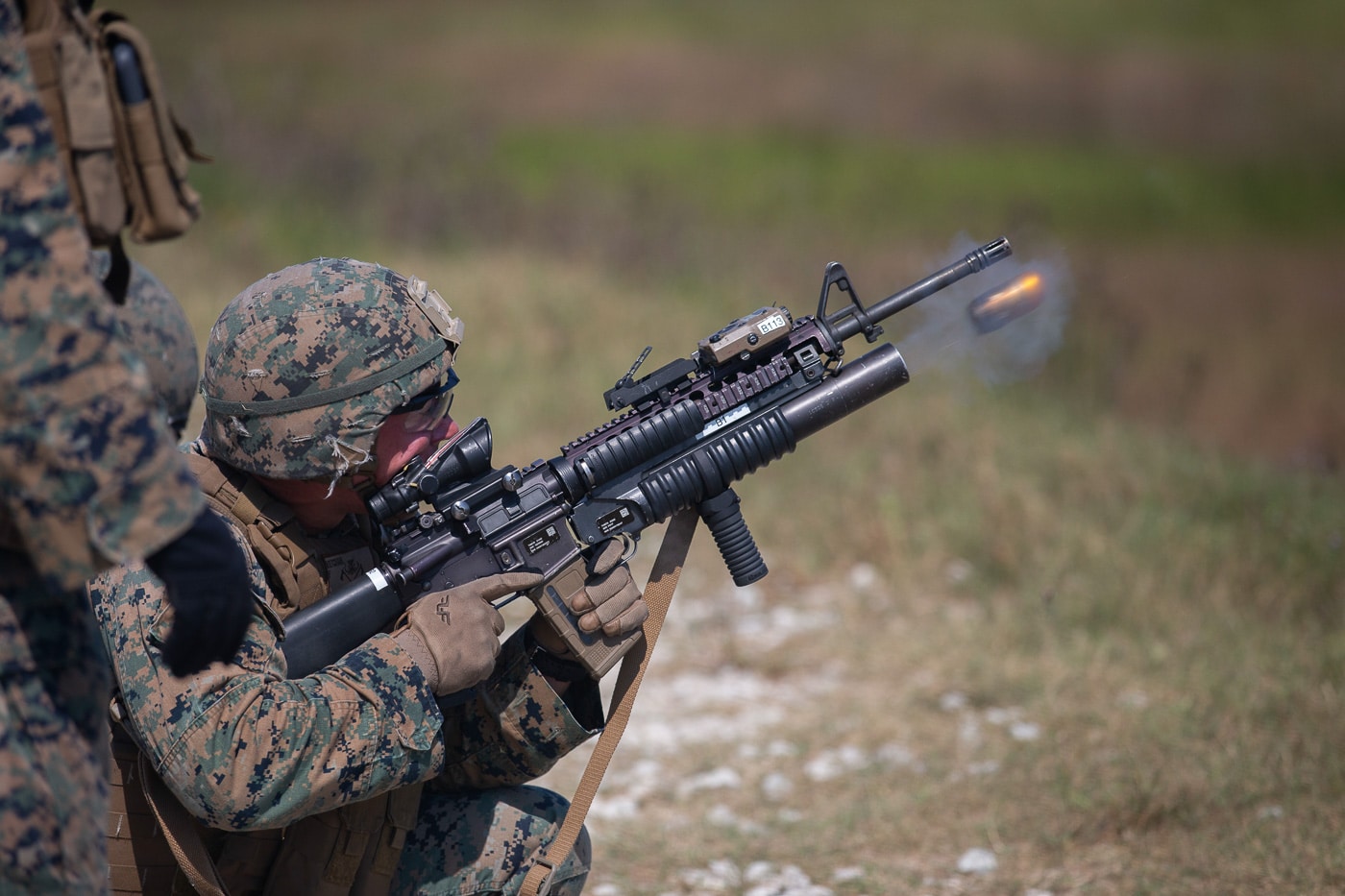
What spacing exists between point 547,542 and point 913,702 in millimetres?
2933

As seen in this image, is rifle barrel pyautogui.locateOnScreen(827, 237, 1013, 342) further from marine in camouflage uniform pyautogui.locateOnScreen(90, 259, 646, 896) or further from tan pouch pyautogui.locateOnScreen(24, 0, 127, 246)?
tan pouch pyautogui.locateOnScreen(24, 0, 127, 246)

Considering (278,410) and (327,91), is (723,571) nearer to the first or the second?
(278,410)

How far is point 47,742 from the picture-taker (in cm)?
194

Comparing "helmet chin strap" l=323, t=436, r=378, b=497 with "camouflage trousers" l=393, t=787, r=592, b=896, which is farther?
"camouflage trousers" l=393, t=787, r=592, b=896

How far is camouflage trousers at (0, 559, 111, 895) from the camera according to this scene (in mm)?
1907

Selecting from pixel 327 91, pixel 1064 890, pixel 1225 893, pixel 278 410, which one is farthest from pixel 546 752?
pixel 327 91

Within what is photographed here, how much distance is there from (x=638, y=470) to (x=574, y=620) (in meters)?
0.42

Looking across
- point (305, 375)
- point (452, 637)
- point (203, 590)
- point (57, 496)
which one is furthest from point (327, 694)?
point (57, 496)

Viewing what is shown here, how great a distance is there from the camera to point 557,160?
69.1ft

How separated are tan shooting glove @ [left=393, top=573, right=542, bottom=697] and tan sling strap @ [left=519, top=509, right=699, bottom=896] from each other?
53cm

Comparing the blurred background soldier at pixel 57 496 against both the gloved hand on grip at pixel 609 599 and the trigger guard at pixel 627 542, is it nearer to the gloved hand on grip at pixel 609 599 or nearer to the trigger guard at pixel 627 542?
the gloved hand on grip at pixel 609 599

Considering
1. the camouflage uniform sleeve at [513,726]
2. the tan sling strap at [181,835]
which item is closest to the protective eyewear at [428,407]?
the camouflage uniform sleeve at [513,726]

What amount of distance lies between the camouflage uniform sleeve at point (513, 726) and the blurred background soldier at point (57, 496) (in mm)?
1271

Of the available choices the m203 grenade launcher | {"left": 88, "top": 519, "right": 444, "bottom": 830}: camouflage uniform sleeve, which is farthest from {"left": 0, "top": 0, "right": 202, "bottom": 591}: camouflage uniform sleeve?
the m203 grenade launcher
